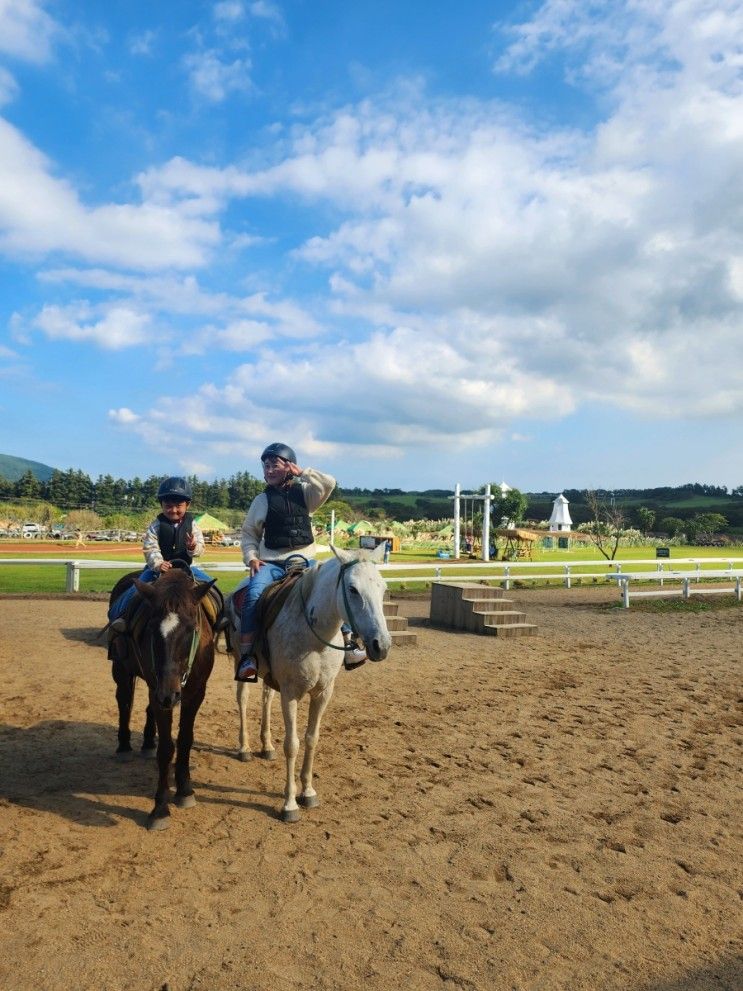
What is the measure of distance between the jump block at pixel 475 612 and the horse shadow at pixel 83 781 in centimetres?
892

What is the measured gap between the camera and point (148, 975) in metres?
3.15

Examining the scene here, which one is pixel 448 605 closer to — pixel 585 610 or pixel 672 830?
pixel 585 610

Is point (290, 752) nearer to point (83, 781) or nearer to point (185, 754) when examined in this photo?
point (185, 754)

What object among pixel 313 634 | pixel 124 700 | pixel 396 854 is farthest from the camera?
pixel 124 700

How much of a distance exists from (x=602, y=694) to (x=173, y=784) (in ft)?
20.3

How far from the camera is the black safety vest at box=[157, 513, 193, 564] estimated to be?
5.95 metres

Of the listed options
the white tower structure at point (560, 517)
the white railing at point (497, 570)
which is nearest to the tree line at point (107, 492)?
the white tower structure at point (560, 517)

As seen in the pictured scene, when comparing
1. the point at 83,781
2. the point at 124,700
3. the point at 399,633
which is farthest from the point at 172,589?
the point at 399,633

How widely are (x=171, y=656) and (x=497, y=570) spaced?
2764 centimetres

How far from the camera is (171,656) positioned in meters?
4.49

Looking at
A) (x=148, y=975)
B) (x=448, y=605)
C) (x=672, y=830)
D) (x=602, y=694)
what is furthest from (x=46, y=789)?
(x=448, y=605)

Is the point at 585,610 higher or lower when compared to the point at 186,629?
lower

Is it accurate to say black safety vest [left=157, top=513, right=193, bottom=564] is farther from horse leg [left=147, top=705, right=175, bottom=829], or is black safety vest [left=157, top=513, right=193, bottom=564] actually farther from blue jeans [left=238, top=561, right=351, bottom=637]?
horse leg [left=147, top=705, right=175, bottom=829]

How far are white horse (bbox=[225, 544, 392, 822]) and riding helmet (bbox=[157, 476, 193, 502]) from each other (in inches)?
55.5
